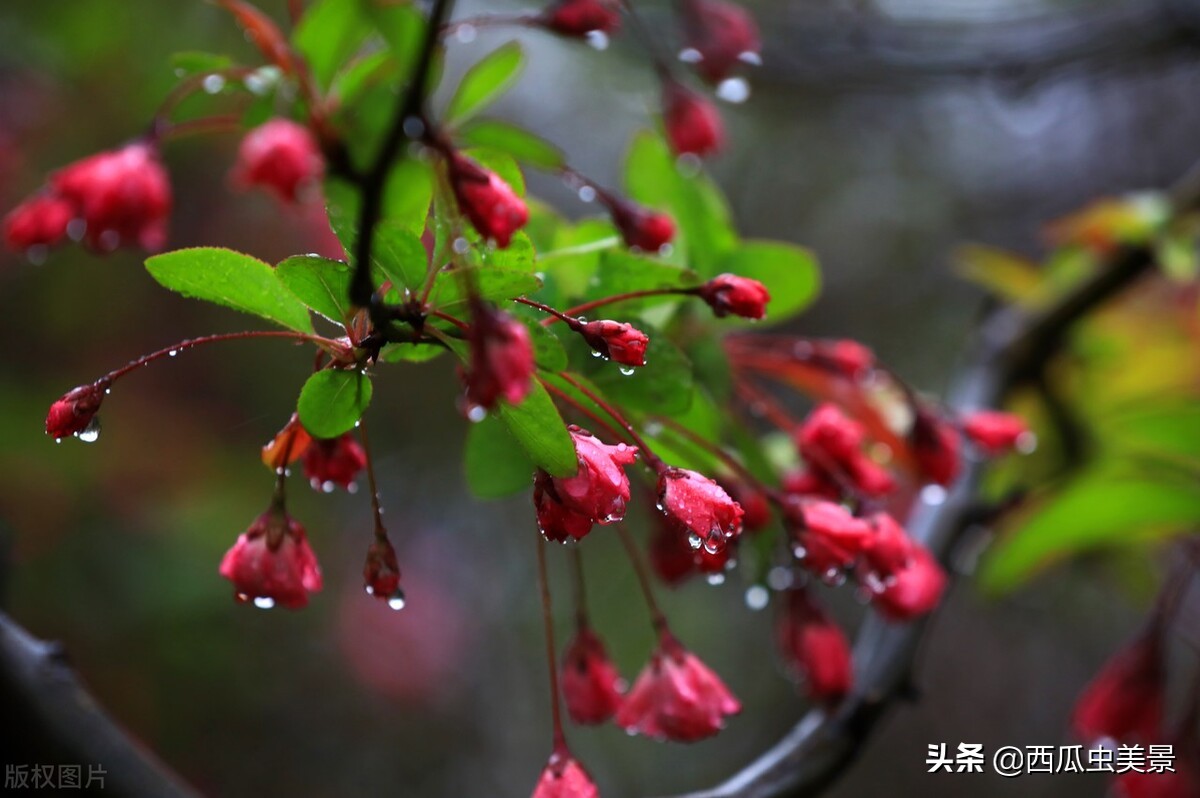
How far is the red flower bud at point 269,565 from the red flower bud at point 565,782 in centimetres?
23

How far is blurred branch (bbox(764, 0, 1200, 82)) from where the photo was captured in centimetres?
198

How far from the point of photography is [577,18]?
984 mm

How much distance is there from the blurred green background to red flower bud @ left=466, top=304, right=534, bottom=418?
569mm

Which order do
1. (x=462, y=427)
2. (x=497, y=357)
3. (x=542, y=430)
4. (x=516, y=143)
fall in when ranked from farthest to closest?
1. (x=462, y=427)
2. (x=516, y=143)
3. (x=542, y=430)
4. (x=497, y=357)

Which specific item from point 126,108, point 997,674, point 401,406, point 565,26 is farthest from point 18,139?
point 997,674

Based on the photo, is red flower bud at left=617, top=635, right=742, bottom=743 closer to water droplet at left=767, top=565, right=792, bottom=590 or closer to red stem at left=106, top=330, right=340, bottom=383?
water droplet at left=767, top=565, right=792, bottom=590

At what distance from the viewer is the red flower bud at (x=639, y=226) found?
0.91 metres

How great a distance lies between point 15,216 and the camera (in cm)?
102

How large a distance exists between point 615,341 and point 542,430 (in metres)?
0.07

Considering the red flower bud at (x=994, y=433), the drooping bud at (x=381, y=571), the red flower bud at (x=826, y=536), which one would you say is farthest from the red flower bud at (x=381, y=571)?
the red flower bud at (x=994, y=433)

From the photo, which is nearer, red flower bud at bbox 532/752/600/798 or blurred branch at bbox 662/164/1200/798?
red flower bud at bbox 532/752/600/798

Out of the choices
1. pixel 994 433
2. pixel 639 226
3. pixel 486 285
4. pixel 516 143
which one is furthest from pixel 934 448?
pixel 486 285

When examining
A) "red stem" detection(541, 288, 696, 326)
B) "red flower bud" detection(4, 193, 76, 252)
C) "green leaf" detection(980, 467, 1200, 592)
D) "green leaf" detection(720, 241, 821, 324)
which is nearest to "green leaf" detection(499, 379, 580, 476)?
"red stem" detection(541, 288, 696, 326)

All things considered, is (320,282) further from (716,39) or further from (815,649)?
(716,39)
